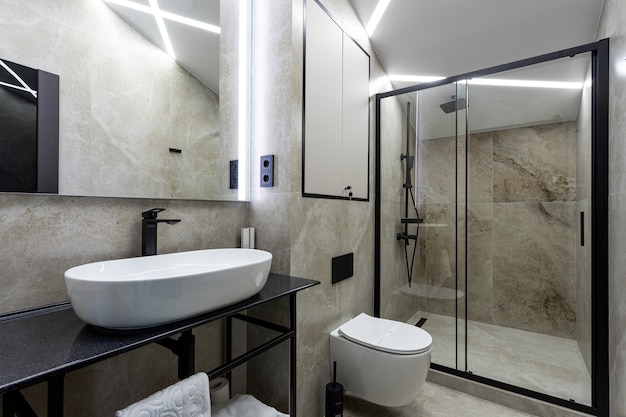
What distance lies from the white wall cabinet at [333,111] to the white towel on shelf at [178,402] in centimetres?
96

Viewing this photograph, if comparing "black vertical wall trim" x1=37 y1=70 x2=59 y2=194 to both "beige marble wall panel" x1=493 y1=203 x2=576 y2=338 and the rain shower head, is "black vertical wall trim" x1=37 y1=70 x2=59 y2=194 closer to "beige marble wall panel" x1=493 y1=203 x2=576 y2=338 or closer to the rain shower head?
the rain shower head

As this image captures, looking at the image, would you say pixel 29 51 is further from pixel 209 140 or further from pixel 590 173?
pixel 590 173

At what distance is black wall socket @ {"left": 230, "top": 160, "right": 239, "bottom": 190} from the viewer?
1.58 m

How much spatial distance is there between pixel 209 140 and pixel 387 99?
1.51 metres

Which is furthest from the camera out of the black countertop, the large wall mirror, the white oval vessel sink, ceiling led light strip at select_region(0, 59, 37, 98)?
the large wall mirror

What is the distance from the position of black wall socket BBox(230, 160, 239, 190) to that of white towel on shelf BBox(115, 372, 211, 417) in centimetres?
95

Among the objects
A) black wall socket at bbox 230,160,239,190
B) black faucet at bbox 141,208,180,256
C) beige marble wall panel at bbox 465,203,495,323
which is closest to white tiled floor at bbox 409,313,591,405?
beige marble wall panel at bbox 465,203,495,323

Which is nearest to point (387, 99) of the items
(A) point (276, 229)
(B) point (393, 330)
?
(A) point (276, 229)

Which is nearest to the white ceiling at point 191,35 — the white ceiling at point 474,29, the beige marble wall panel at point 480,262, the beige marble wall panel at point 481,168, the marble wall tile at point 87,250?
the marble wall tile at point 87,250

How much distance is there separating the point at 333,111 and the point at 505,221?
63.4 inches

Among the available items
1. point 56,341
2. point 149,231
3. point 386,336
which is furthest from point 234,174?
point 386,336

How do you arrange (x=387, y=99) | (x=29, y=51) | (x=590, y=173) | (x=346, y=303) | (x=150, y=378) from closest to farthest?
(x=29, y=51)
(x=150, y=378)
(x=590, y=173)
(x=346, y=303)
(x=387, y=99)

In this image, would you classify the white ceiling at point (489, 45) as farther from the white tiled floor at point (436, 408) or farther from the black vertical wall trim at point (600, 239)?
the white tiled floor at point (436, 408)

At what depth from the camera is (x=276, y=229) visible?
149cm
